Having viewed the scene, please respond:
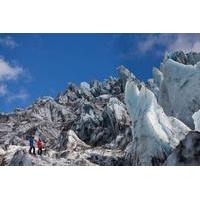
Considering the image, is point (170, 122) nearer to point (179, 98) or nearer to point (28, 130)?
point (179, 98)

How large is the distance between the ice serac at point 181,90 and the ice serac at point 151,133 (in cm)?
534

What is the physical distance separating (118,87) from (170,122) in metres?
33.4

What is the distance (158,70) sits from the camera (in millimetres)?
47531

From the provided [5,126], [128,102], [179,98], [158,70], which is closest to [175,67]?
→ [179,98]

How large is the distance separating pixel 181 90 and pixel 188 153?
1332 centimetres

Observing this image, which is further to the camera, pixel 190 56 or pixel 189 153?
pixel 190 56

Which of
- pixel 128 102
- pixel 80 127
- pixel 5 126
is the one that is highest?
pixel 5 126

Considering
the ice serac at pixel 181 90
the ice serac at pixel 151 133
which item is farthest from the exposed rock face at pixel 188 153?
the ice serac at pixel 181 90

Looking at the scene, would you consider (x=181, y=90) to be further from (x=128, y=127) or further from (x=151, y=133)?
(x=151, y=133)

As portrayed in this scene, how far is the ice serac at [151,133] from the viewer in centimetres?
2617

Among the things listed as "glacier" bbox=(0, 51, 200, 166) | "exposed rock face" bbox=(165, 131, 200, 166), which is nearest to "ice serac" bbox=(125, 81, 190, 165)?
"glacier" bbox=(0, 51, 200, 166)

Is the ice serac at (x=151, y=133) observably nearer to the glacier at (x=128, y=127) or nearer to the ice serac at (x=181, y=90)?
the glacier at (x=128, y=127)

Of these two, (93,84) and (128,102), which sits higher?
(93,84)

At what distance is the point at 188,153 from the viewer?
73.1ft
